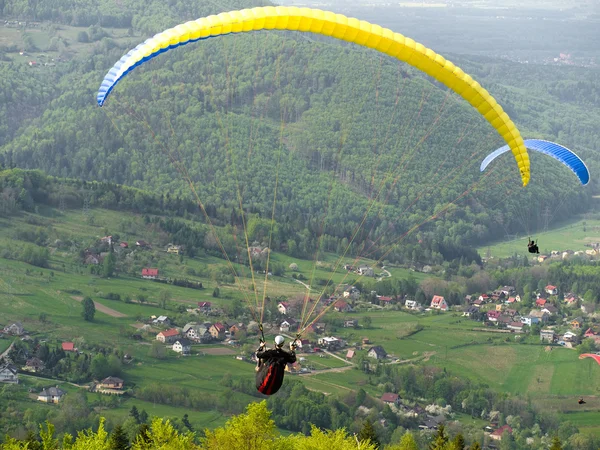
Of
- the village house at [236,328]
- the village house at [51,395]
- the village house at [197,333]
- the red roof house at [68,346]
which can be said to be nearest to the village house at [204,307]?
the village house at [236,328]

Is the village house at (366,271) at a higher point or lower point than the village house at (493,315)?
higher

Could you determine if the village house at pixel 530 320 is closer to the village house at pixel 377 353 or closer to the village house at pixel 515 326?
the village house at pixel 515 326

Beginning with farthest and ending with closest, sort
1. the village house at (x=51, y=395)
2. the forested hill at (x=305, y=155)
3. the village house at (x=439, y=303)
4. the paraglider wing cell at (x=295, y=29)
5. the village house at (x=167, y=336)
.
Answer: the forested hill at (x=305, y=155)
the village house at (x=439, y=303)
the village house at (x=167, y=336)
the village house at (x=51, y=395)
the paraglider wing cell at (x=295, y=29)

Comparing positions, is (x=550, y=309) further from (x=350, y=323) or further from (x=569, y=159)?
(x=569, y=159)

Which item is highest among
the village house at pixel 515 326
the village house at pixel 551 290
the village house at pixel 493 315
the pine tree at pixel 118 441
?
the pine tree at pixel 118 441

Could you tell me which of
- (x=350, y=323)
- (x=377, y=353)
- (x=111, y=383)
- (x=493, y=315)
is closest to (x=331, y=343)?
(x=377, y=353)

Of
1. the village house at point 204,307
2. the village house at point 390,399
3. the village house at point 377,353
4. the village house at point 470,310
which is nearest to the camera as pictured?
the village house at point 390,399

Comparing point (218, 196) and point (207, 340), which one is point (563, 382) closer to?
point (207, 340)
